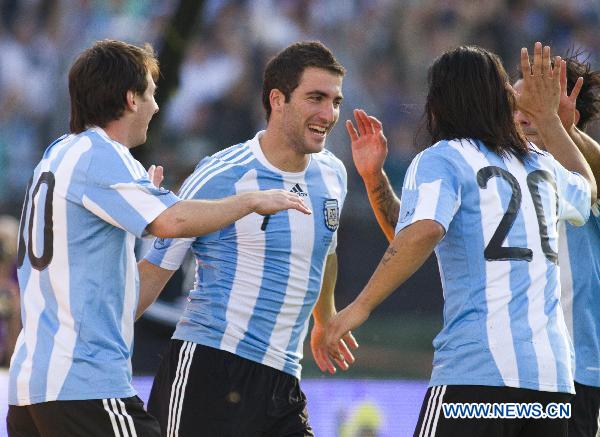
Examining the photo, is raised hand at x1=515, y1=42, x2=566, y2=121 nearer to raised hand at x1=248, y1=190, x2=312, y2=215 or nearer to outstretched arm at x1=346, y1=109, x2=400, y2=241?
outstretched arm at x1=346, y1=109, x2=400, y2=241

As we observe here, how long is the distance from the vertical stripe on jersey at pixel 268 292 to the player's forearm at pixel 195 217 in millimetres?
994

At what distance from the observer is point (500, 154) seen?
4137 millimetres

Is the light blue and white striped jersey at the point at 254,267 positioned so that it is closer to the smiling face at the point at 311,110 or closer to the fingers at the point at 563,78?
the smiling face at the point at 311,110

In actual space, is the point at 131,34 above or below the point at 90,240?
above

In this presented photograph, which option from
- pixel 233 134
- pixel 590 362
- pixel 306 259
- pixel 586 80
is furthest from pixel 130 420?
pixel 233 134

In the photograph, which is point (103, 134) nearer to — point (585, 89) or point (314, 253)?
point (314, 253)

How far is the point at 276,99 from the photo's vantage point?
5.46 meters

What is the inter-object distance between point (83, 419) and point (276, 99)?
6.92 feet

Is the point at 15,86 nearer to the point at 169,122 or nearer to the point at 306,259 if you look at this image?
the point at 169,122

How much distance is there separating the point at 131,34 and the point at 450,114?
8.33 m

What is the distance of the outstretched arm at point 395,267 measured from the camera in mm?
3961

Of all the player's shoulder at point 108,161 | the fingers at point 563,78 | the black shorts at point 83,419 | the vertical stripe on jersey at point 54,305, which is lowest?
the black shorts at point 83,419

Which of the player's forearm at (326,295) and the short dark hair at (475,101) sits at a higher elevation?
the short dark hair at (475,101)

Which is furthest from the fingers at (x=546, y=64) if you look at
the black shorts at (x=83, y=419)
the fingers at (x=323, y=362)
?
the black shorts at (x=83, y=419)
